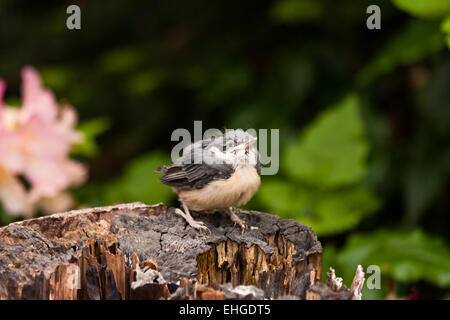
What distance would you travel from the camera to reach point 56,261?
5.02 feet

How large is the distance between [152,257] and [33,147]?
33.2 inches

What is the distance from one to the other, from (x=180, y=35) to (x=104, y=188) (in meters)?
Answer: 1.23

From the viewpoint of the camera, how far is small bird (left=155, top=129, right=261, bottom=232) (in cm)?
177

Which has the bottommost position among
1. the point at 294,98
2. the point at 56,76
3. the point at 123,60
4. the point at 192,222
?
the point at 192,222

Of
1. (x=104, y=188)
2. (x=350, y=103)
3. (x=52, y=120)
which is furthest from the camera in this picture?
(x=104, y=188)

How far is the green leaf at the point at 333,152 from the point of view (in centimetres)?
252

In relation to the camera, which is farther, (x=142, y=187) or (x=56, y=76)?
(x=56, y=76)

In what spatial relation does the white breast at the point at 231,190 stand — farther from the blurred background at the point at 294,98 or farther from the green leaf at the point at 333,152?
the green leaf at the point at 333,152

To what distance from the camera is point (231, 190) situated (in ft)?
5.75

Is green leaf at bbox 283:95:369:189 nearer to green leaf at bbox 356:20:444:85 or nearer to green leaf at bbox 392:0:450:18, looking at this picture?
green leaf at bbox 356:20:444:85

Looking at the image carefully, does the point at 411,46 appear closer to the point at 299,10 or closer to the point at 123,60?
the point at 299,10

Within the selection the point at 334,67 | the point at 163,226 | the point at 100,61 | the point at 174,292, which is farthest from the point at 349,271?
the point at 100,61

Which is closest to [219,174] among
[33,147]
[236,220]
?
[236,220]

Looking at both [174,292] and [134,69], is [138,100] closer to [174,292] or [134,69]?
[134,69]
